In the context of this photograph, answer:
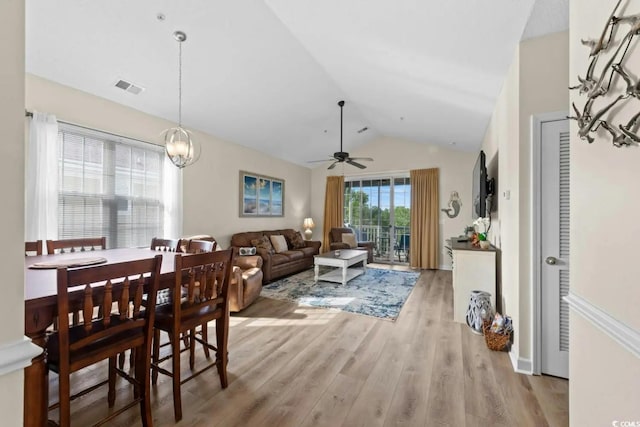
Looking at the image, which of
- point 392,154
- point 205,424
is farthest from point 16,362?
point 392,154

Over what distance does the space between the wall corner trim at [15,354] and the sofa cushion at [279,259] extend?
4151 millimetres

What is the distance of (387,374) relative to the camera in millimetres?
2096

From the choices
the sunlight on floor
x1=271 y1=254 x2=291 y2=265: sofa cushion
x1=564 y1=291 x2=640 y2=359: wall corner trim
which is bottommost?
the sunlight on floor

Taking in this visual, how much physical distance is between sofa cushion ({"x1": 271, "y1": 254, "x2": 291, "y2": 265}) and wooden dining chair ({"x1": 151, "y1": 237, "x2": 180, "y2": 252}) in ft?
7.17

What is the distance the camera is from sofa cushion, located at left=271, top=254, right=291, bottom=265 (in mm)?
4907

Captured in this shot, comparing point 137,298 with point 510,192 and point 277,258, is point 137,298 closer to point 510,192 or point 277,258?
point 510,192

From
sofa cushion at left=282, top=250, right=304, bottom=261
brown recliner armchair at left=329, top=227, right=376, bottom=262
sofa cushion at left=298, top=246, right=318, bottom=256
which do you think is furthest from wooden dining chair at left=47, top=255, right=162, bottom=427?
brown recliner armchair at left=329, top=227, right=376, bottom=262

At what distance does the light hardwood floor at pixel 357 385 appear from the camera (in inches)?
64.8

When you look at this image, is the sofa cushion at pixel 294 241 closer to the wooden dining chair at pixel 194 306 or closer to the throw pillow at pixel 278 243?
the throw pillow at pixel 278 243

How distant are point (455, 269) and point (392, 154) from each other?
4.25 metres

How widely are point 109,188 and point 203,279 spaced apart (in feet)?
8.98

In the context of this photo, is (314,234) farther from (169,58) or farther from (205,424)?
(205,424)

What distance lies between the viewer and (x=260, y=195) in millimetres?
6035

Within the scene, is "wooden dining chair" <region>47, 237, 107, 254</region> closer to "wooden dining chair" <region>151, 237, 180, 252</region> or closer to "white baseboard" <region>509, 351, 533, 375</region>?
"wooden dining chair" <region>151, 237, 180, 252</region>
